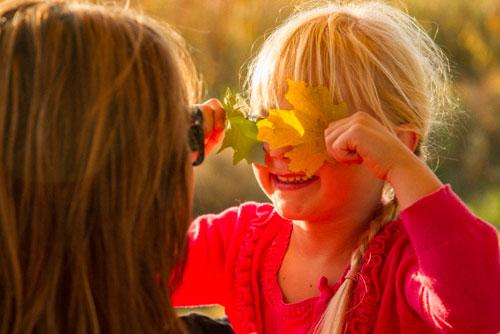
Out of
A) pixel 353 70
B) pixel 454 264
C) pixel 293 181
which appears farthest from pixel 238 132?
pixel 454 264

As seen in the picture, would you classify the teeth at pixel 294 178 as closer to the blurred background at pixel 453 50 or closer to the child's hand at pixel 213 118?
the child's hand at pixel 213 118

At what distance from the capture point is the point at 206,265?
2.43 metres

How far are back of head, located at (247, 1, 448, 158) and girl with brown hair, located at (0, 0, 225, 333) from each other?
0.61m

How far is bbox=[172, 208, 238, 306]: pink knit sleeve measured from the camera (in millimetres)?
2432

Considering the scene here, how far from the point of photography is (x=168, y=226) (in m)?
1.66

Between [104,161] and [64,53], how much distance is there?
7.3 inches

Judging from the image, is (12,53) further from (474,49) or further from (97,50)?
(474,49)

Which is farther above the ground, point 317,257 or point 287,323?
point 317,257

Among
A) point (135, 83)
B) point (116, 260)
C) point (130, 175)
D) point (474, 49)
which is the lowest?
point (474, 49)

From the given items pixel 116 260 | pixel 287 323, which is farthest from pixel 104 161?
pixel 287 323

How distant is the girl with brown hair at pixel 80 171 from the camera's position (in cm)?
155

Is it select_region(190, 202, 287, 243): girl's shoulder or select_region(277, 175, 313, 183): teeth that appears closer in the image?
select_region(277, 175, 313, 183): teeth

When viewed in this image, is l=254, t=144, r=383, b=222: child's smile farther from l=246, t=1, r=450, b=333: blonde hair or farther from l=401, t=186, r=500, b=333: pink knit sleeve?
l=401, t=186, r=500, b=333: pink knit sleeve

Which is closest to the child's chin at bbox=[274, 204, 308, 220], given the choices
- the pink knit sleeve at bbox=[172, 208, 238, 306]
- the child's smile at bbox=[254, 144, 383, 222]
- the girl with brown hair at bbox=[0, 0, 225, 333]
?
the child's smile at bbox=[254, 144, 383, 222]
